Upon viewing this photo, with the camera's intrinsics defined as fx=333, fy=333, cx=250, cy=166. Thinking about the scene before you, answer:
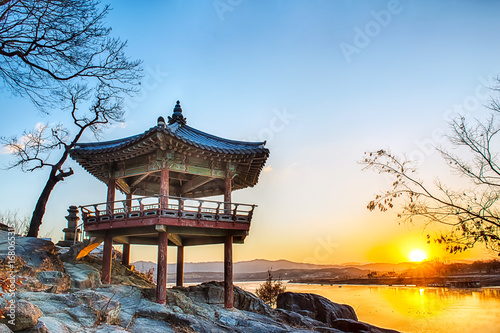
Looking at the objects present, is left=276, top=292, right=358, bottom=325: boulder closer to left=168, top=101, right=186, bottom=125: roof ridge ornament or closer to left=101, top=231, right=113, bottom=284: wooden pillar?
left=101, top=231, right=113, bottom=284: wooden pillar

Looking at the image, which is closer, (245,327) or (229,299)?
(245,327)

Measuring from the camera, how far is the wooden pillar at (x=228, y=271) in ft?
54.5

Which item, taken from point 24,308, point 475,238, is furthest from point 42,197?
point 475,238

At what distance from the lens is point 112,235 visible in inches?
676

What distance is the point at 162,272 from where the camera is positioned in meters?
15.1

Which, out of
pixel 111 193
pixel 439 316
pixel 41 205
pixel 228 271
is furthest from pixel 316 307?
pixel 41 205

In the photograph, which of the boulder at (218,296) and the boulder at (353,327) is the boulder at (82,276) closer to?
the boulder at (218,296)

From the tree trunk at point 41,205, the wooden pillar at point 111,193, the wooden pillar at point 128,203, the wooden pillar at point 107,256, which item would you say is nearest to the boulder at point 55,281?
the wooden pillar at point 107,256

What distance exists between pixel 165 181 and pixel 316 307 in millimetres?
12074

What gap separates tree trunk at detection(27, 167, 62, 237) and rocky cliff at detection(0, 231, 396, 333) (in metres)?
1.65

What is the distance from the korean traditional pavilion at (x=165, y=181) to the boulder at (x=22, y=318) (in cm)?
704

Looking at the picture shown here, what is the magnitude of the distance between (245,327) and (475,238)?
10094mm

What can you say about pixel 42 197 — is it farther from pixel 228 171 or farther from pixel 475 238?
pixel 475 238

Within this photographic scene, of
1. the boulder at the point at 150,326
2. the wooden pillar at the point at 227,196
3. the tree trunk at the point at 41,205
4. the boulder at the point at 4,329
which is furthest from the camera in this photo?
the tree trunk at the point at 41,205
